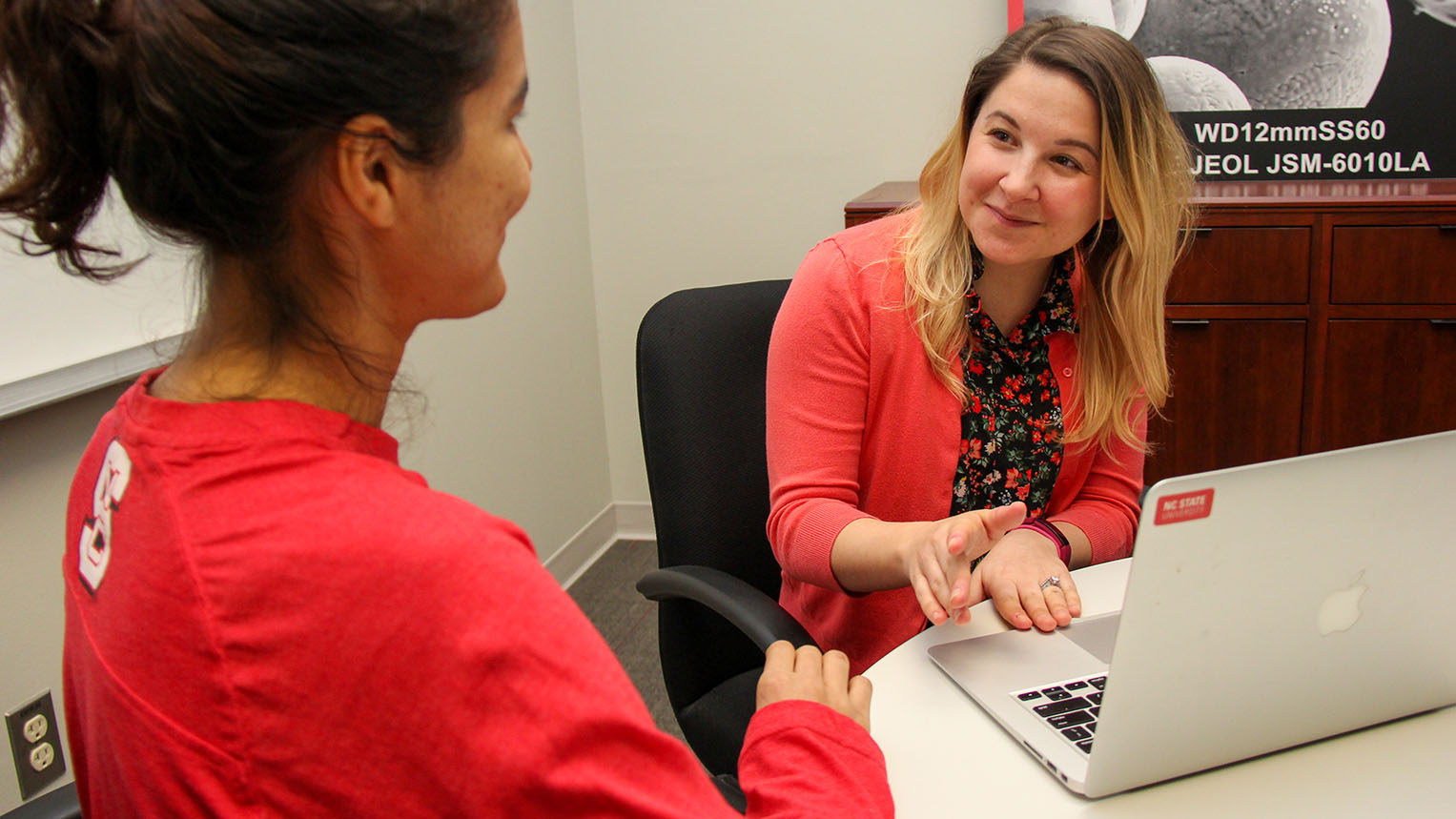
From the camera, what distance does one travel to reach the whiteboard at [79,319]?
149 cm

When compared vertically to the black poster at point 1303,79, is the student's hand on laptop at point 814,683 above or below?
below

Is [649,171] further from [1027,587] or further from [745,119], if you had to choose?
[1027,587]

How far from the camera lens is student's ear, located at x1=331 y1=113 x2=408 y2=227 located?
1.94 ft

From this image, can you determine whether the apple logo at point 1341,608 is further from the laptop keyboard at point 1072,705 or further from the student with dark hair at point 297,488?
the student with dark hair at point 297,488

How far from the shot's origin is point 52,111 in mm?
593

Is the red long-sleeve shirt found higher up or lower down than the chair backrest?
higher up

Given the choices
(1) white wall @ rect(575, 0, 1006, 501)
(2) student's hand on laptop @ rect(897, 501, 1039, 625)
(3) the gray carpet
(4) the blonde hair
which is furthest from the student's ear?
(1) white wall @ rect(575, 0, 1006, 501)

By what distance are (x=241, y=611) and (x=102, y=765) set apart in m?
0.22

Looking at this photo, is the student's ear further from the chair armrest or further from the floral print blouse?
the floral print blouse

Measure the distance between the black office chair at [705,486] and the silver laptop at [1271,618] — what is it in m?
0.66

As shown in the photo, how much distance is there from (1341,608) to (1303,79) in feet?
7.91

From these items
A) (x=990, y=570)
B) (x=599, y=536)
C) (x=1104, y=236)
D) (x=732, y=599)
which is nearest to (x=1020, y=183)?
(x=1104, y=236)


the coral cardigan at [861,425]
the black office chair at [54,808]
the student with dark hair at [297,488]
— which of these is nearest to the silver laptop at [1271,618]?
the student with dark hair at [297,488]

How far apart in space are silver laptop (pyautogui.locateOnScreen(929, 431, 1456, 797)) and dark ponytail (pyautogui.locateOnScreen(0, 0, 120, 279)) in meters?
0.68
